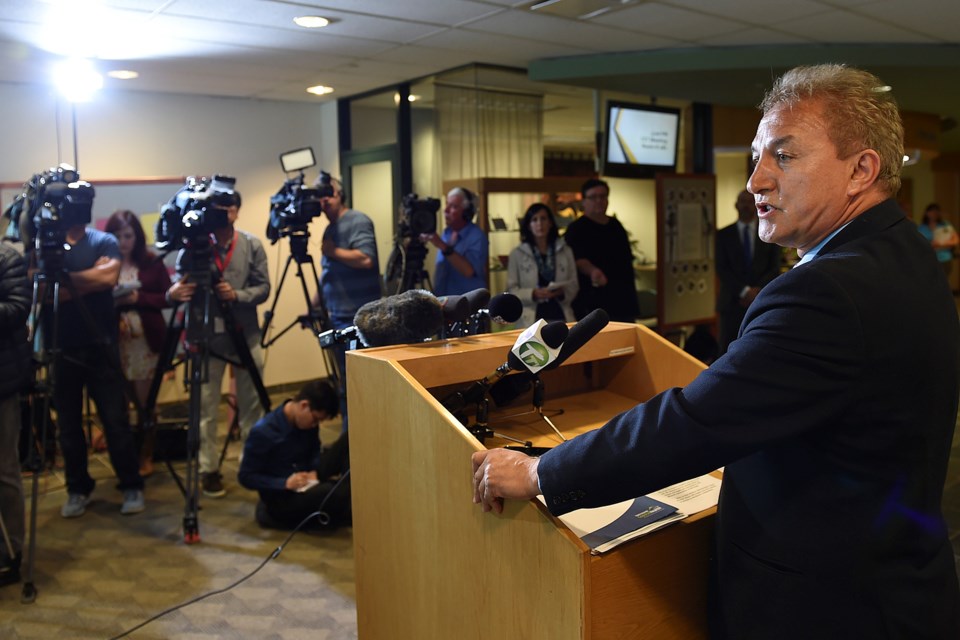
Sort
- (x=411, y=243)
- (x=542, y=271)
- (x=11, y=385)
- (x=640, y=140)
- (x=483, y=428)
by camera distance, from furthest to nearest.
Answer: (x=640, y=140)
(x=542, y=271)
(x=411, y=243)
(x=11, y=385)
(x=483, y=428)

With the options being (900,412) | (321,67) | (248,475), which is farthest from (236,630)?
(321,67)

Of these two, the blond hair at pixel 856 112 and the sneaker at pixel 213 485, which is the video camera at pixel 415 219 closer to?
the sneaker at pixel 213 485

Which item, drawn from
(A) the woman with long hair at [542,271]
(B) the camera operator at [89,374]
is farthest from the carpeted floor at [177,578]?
(A) the woman with long hair at [542,271]

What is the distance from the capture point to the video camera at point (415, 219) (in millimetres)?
3891

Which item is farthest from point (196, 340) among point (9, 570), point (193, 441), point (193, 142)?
point (193, 142)

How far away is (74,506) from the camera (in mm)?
3682

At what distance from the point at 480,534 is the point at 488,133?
422 centimetres

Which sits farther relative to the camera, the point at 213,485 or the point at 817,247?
→ the point at 213,485

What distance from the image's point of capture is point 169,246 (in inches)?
132

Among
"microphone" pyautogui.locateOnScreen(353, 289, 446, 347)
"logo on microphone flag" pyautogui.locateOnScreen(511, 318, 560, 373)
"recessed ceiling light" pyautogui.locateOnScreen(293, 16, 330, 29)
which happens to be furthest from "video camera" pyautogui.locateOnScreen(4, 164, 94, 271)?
"logo on microphone flag" pyautogui.locateOnScreen(511, 318, 560, 373)

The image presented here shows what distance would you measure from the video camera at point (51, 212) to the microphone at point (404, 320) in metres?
1.77

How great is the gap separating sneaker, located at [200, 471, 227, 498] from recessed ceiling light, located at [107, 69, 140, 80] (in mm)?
2598

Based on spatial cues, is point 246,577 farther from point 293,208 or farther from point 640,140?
point 640,140

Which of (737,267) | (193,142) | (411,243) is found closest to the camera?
(411,243)
